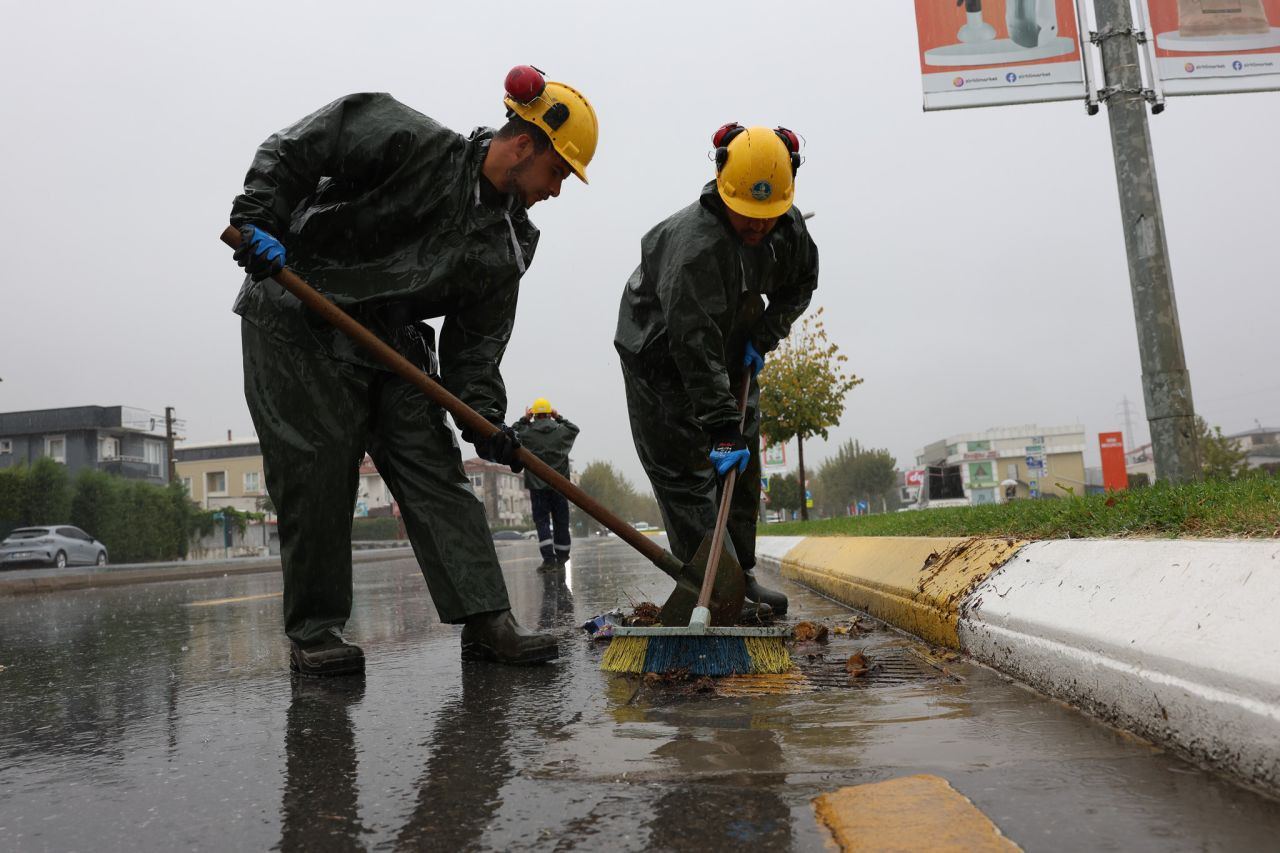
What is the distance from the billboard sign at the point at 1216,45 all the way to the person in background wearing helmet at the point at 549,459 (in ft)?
23.6

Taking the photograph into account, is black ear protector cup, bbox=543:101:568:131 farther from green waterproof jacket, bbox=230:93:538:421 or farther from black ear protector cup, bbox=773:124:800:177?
black ear protector cup, bbox=773:124:800:177

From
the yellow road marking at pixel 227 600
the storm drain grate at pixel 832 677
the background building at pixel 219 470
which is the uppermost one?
the background building at pixel 219 470

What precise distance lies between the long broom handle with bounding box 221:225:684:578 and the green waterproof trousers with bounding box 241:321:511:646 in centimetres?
14

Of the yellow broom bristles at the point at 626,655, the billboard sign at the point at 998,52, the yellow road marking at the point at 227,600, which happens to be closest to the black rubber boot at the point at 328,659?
the yellow broom bristles at the point at 626,655

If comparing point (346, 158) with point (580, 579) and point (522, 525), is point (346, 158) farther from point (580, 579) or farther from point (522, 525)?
point (522, 525)

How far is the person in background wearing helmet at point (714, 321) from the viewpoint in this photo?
3836mm

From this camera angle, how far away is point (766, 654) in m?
2.91

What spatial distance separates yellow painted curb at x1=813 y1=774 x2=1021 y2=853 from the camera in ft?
4.45

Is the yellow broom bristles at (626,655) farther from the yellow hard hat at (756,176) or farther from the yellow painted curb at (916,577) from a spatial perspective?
the yellow hard hat at (756,176)

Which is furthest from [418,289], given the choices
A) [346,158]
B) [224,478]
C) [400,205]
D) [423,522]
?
[224,478]

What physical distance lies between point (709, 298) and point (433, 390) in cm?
120

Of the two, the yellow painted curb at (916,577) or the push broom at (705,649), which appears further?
the yellow painted curb at (916,577)

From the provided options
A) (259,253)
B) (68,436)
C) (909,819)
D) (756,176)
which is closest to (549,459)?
(756,176)

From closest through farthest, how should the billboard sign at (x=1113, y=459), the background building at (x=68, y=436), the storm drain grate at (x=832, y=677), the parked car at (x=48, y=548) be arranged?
the storm drain grate at (x=832, y=677) → the billboard sign at (x=1113, y=459) → the parked car at (x=48, y=548) → the background building at (x=68, y=436)
